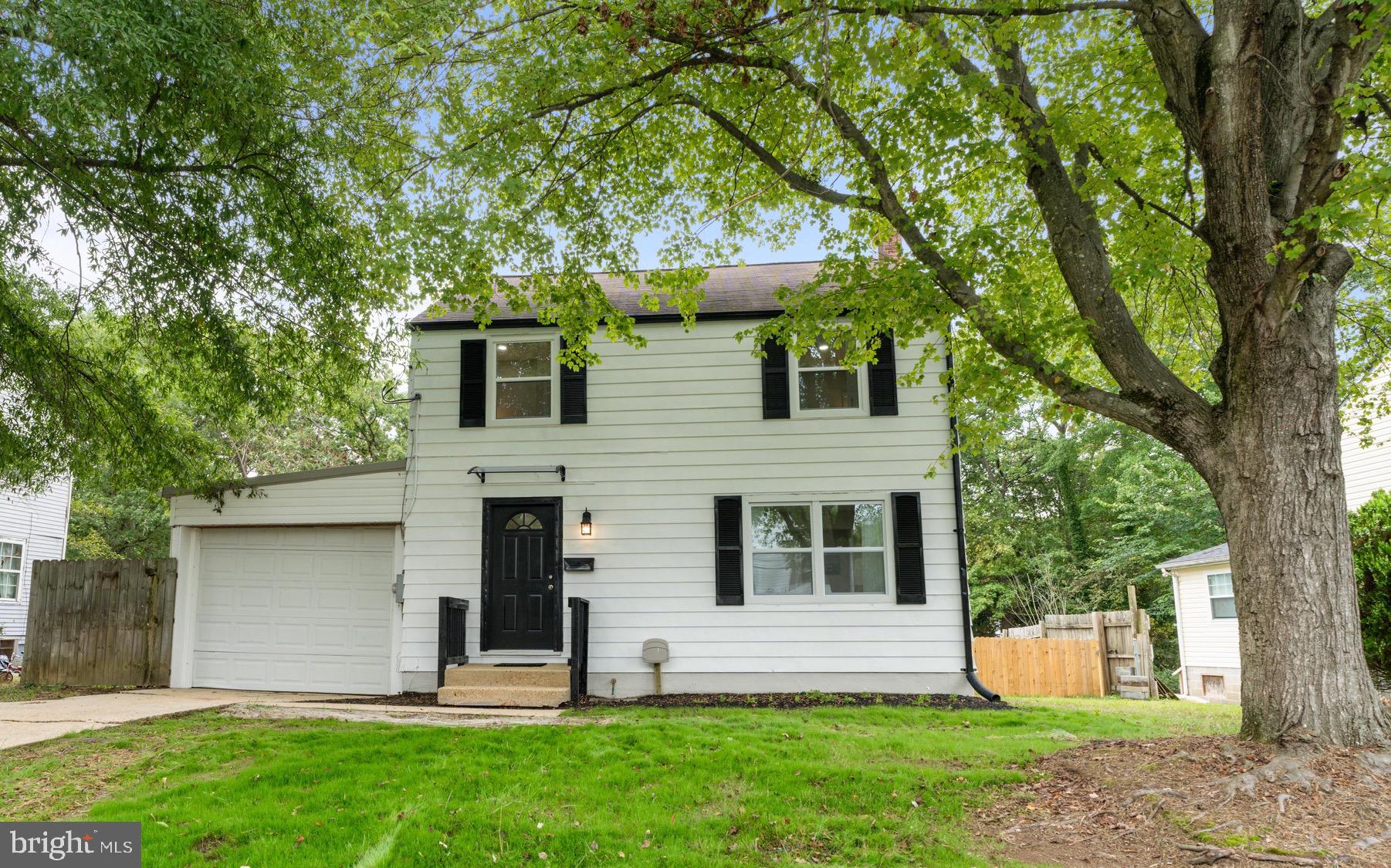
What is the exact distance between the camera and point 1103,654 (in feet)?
43.8

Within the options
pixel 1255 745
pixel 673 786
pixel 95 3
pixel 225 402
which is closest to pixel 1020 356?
pixel 1255 745

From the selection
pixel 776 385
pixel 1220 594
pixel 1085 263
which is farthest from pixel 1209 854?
pixel 1220 594

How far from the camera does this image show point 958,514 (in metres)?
9.34

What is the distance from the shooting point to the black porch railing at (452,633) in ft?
29.4

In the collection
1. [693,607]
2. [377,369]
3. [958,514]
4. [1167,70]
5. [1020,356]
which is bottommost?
[693,607]

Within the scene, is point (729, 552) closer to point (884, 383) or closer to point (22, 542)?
point (884, 383)

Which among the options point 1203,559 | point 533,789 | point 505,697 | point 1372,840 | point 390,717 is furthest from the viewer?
point 1203,559

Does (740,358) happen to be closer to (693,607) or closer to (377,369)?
(693,607)

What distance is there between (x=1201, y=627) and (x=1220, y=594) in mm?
1040

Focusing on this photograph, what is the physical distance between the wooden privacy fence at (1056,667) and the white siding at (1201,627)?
3762 mm

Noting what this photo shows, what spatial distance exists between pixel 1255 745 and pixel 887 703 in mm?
4362

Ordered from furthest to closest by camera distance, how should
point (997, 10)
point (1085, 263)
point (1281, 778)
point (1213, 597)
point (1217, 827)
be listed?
point (1213, 597) → point (1085, 263) → point (997, 10) → point (1281, 778) → point (1217, 827)

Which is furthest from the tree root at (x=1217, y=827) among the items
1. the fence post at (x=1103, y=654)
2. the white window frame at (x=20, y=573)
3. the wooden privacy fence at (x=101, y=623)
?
the white window frame at (x=20, y=573)

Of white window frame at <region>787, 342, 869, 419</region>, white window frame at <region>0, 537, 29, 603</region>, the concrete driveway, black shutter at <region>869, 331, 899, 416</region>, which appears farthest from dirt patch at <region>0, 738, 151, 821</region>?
white window frame at <region>0, 537, 29, 603</region>
